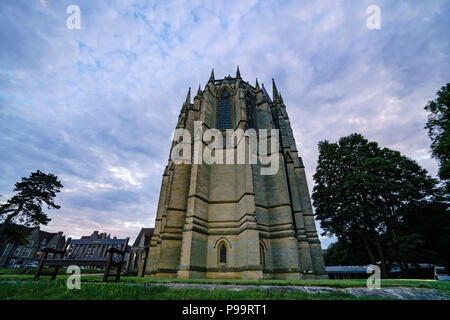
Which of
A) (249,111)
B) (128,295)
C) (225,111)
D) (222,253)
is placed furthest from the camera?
(249,111)

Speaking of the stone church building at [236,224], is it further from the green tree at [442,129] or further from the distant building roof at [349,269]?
the distant building roof at [349,269]

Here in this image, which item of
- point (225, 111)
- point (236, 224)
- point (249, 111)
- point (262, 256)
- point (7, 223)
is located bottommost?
point (262, 256)

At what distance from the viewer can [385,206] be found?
18266mm

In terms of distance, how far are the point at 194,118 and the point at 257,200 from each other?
1143 cm

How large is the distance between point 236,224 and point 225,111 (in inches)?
493

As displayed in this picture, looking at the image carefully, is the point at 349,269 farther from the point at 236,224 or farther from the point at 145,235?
the point at 145,235

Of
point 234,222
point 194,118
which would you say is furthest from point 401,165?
point 194,118

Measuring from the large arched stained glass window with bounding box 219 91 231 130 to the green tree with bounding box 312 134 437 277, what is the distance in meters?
12.6

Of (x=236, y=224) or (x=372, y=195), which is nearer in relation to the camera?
(x=236, y=224)

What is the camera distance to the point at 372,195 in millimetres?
18516

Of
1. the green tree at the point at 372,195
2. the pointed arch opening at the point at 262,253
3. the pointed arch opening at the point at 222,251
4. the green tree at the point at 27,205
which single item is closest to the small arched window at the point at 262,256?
the pointed arch opening at the point at 262,253

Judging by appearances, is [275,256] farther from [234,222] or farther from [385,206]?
[385,206]

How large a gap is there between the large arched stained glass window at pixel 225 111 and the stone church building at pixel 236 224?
58cm

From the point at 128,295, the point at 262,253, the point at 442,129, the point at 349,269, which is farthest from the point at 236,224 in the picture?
the point at 349,269
